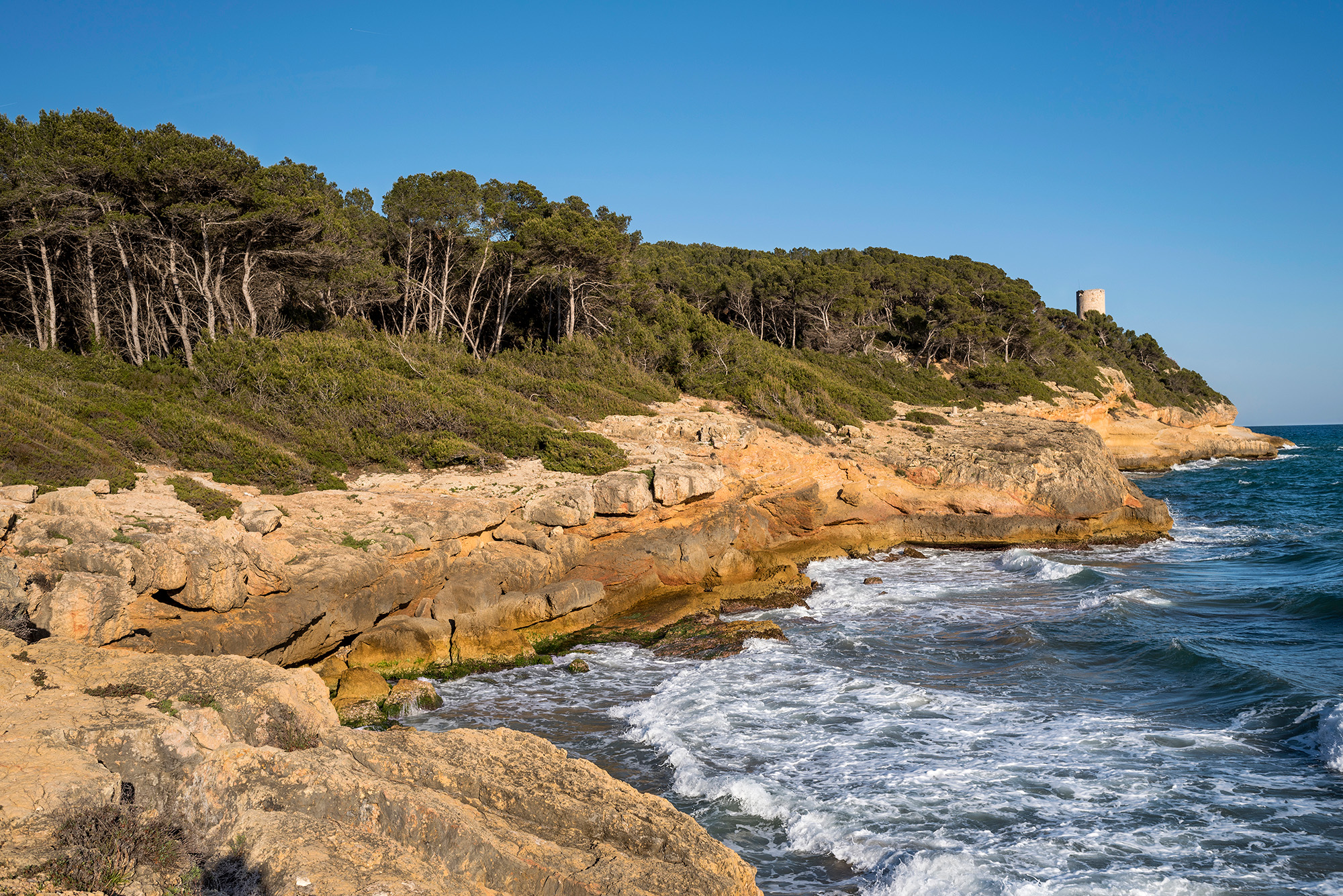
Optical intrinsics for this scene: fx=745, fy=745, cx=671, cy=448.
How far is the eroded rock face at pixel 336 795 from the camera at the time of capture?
521 centimetres

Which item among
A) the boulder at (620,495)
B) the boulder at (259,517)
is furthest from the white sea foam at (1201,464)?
the boulder at (259,517)

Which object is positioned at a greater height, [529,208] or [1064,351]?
[529,208]

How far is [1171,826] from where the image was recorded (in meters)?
8.68

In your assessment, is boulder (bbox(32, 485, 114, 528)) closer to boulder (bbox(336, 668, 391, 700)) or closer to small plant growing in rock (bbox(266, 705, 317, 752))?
boulder (bbox(336, 668, 391, 700))

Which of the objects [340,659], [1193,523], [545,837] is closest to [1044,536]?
[1193,523]

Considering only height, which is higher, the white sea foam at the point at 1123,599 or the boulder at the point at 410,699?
the white sea foam at the point at 1123,599

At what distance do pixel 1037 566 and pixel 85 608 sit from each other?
22473 mm

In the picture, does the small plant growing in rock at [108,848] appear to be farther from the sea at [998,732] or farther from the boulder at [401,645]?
the boulder at [401,645]

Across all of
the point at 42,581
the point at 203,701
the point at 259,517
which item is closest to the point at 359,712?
the point at 259,517

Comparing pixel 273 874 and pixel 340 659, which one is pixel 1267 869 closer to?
pixel 273 874

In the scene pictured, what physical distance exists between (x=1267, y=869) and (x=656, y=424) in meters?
18.9

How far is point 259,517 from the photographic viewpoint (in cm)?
1386

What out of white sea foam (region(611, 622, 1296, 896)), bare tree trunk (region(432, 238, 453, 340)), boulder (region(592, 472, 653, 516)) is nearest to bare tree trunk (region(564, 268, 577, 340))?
bare tree trunk (region(432, 238, 453, 340))

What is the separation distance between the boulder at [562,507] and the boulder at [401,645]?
3.85 meters
